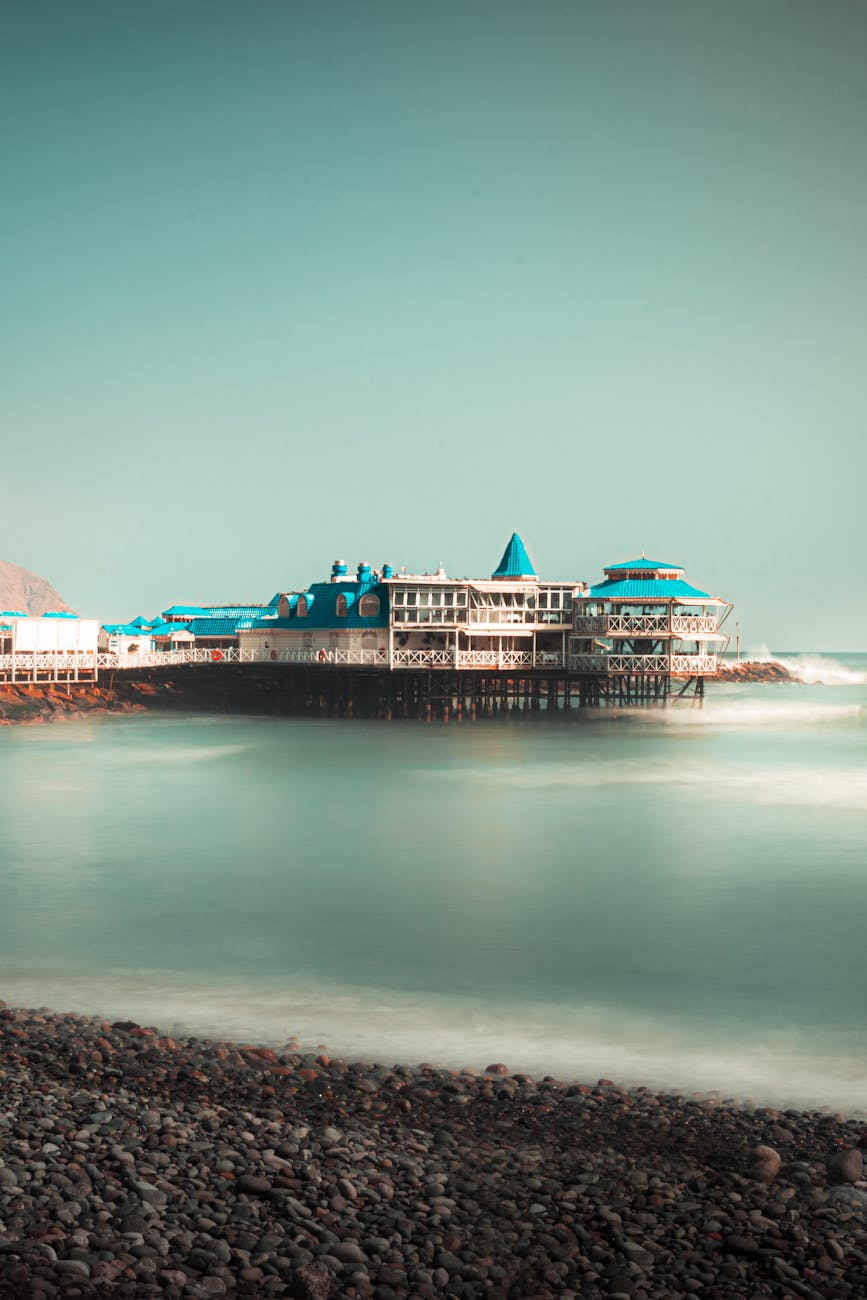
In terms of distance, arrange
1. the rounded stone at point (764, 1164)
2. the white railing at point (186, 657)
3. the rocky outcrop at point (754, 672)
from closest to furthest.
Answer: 1. the rounded stone at point (764, 1164)
2. the white railing at point (186, 657)
3. the rocky outcrop at point (754, 672)

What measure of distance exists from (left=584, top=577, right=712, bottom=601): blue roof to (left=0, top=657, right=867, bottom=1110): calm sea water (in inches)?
512

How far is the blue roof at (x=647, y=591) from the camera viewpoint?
47688 millimetres

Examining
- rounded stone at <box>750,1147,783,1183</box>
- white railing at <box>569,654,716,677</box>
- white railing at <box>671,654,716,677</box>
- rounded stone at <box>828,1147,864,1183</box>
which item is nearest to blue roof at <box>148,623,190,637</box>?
white railing at <box>569,654,716,677</box>

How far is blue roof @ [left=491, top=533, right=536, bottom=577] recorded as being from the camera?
170 ft

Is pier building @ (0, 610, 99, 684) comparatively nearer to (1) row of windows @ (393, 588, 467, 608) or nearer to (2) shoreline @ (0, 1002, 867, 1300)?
(1) row of windows @ (393, 588, 467, 608)

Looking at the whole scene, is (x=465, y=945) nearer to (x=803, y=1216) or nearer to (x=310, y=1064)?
(x=310, y=1064)

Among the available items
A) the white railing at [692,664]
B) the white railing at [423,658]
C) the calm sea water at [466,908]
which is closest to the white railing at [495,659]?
the white railing at [423,658]

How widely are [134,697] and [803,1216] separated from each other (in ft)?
173

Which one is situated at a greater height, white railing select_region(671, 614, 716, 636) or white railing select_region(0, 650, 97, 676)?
white railing select_region(671, 614, 716, 636)

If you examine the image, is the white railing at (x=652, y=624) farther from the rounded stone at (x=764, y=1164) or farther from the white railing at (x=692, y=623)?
the rounded stone at (x=764, y=1164)

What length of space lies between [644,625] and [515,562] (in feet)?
23.4

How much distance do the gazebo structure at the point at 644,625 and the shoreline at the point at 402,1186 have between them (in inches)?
1566

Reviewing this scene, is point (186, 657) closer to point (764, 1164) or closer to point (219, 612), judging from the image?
point (219, 612)

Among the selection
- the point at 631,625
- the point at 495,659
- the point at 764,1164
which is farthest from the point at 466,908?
the point at 495,659
